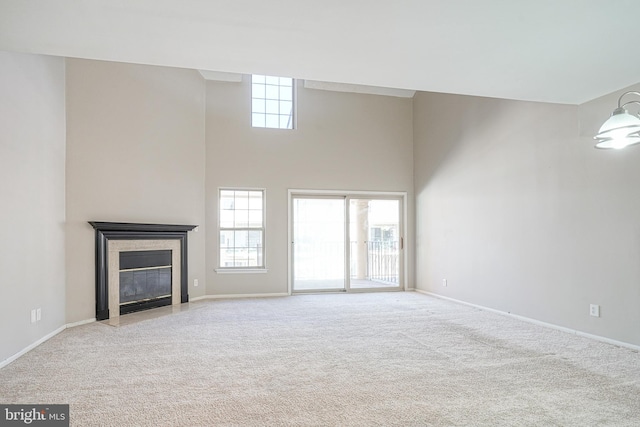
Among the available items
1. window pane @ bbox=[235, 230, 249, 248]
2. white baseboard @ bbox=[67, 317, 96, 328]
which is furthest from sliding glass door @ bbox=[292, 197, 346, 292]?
white baseboard @ bbox=[67, 317, 96, 328]

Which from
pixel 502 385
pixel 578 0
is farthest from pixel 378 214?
pixel 578 0

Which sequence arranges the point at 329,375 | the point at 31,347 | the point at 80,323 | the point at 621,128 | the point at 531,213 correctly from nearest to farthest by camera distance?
the point at 621,128 < the point at 329,375 < the point at 31,347 < the point at 80,323 < the point at 531,213

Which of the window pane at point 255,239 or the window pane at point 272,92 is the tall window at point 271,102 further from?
the window pane at point 255,239

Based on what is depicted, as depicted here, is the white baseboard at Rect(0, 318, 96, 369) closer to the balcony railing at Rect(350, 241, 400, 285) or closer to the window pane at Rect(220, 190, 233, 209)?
the window pane at Rect(220, 190, 233, 209)

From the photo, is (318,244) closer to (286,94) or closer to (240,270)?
(240,270)

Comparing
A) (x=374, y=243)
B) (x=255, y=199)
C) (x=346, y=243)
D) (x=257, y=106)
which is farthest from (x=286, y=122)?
(x=374, y=243)

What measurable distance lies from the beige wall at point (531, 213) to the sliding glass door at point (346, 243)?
69 cm

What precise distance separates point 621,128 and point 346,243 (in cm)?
510

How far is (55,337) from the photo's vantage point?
429 centimetres

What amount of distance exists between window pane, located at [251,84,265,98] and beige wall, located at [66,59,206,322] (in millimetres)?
908

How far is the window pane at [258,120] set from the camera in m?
7.30

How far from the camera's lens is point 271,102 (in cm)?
749

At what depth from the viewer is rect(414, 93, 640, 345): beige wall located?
155 inches

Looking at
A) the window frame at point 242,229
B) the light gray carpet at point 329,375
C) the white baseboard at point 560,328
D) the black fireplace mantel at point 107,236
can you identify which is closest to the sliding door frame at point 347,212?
the window frame at point 242,229
